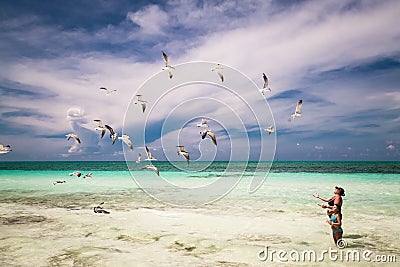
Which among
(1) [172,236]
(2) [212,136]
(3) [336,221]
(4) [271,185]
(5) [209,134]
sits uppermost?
(5) [209,134]

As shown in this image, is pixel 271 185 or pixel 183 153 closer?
pixel 183 153

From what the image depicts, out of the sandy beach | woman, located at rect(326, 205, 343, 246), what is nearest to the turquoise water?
the sandy beach

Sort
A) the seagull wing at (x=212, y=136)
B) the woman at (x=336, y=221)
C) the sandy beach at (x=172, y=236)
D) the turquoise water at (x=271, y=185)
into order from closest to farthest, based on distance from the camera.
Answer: the sandy beach at (x=172, y=236), the woman at (x=336, y=221), the seagull wing at (x=212, y=136), the turquoise water at (x=271, y=185)

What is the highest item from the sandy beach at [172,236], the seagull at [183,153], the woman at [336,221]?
the seagull at [183,153]

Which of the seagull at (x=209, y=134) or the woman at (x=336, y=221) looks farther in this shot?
the seagull at (x=209, y=134)

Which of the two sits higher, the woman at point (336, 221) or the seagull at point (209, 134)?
the seagull at point (209, 134)

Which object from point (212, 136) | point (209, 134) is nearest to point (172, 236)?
point (212, 136)

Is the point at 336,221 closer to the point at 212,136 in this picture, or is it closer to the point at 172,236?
the point at 172,236

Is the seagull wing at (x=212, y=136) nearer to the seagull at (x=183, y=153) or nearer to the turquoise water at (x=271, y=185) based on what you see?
the seagull at (x=183, y=153)

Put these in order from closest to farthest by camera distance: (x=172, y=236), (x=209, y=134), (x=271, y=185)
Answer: (x=172, y=236), (x=209, y=134), (x=271, y=185)

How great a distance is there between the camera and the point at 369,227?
1070 cm

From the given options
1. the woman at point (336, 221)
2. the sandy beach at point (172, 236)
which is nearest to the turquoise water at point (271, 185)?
the sandy beach at point (172, 236)

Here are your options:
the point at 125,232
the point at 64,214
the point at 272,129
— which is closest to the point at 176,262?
the point at 125,232

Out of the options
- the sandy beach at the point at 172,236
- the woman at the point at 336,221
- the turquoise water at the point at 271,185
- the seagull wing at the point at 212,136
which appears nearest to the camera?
the sandy beach at the point at 172,236
